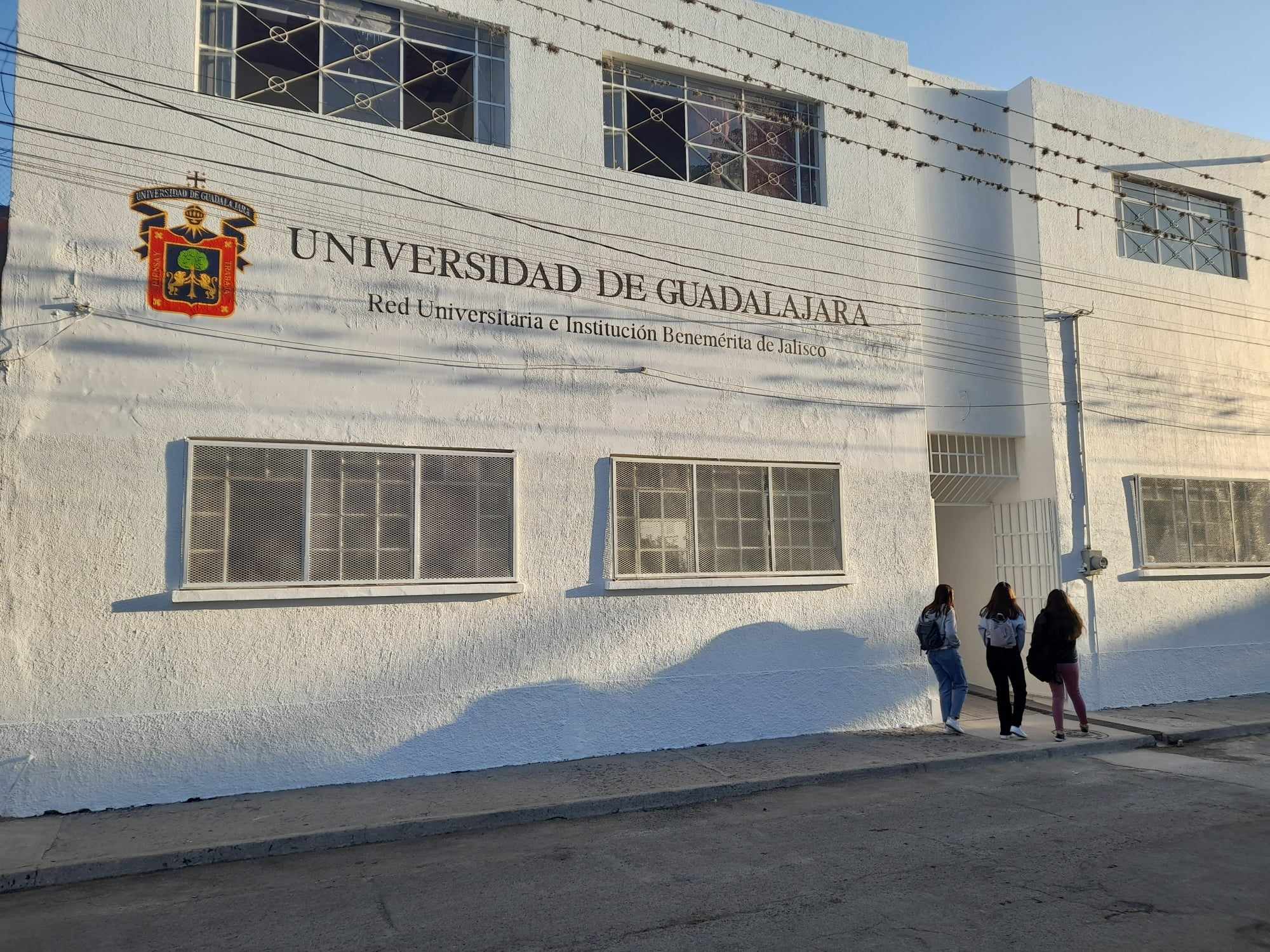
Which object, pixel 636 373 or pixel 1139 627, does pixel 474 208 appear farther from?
pixel 1139 627

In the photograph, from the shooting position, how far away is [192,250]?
8008 millimetres

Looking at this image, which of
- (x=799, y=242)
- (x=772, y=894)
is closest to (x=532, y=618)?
(x=772, y=894)

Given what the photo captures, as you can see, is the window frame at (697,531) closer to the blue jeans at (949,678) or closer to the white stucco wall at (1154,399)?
the blue jeans at (949,678)

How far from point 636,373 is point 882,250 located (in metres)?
3.41

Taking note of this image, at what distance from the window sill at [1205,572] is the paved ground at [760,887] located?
15.2ft

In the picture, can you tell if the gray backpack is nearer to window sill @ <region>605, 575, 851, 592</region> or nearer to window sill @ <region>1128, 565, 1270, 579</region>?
window sill @ <region>605, 575, 851, 592</region>

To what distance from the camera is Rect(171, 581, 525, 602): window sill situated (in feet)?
25.1

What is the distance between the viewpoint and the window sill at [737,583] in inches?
361

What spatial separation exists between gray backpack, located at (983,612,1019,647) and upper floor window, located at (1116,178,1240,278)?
18.8 ft

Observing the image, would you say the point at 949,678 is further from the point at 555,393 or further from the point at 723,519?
the point at 555,393

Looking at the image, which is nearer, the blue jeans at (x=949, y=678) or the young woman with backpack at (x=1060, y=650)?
the young woman with backpack at (x=1060, y=650)

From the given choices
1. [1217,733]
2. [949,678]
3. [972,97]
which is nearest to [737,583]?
[949,678]

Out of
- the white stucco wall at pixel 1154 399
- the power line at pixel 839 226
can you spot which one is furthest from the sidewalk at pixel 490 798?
the power line at pixel 839 226

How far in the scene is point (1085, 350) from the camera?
1194 cm
